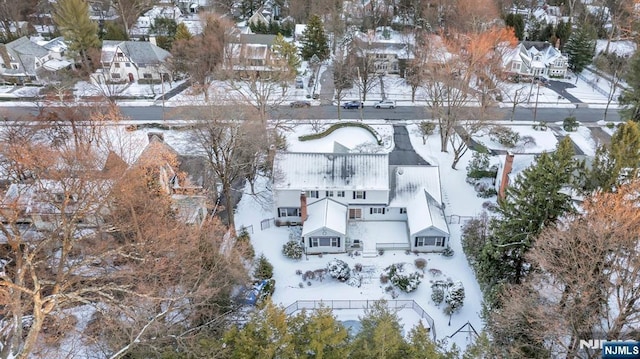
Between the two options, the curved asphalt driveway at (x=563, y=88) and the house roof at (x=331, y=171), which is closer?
the house roof at (x=331, y=171)

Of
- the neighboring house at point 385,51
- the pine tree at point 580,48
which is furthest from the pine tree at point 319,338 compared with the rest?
the pine tree at point 580,48

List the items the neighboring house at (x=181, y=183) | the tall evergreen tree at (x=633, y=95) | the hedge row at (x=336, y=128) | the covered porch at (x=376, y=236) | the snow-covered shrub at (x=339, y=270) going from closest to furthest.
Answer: the neighboring house at (x=181, y=183), the snow-covered shrub at (x=339, y=270), the covered porch at (x=376, y=236), the tall evergreen tree at (x=633, y=95), the hedge row at (x=336, y=128)

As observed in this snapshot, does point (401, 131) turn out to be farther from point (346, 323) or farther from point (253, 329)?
point (253, 329)

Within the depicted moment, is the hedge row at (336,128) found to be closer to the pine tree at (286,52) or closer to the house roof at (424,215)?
the pine tree at (286,52)

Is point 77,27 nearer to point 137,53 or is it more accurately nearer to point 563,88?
point 137,53

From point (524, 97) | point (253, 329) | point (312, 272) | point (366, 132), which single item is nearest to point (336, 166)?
point (312, 272)

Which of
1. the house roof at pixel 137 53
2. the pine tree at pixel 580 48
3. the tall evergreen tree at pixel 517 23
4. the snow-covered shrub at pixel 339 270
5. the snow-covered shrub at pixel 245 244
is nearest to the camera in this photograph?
the snow-covered shrub at pixel 245 244
